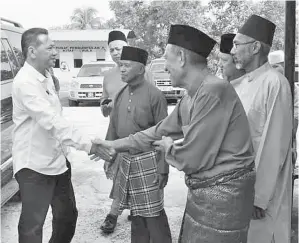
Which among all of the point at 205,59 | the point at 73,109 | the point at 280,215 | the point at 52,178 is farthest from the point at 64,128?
the point at 73,109

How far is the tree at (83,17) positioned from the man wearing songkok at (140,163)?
34682 mm

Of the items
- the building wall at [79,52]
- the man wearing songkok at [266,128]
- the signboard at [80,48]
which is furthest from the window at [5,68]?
the signboard at [80,48]

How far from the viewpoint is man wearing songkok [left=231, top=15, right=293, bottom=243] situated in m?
2.84

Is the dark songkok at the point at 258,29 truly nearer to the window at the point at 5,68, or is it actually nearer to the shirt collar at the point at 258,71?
the shirt collar at the point at 258,71

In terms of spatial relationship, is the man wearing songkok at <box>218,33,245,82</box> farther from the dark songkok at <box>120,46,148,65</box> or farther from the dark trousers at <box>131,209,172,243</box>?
the dark trousers at <box>131,209,172,243</box>

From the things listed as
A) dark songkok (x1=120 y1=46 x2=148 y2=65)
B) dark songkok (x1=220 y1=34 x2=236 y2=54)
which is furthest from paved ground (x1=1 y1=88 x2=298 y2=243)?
dark songkok (x1=220 y1=34 x2=236 y2=54)

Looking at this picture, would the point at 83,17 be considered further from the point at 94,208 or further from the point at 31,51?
the point at 31,51

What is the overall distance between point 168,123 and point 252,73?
810 mm

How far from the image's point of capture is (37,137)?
10.6 feet

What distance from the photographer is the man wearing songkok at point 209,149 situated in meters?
2.20

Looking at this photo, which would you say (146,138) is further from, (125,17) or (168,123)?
(125,17)

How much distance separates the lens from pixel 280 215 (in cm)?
300

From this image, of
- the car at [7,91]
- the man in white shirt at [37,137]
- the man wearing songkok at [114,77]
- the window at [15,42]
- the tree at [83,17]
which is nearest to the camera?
the man in white shirt at [37,137]

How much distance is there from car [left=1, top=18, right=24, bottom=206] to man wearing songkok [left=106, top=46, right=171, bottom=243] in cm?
149
